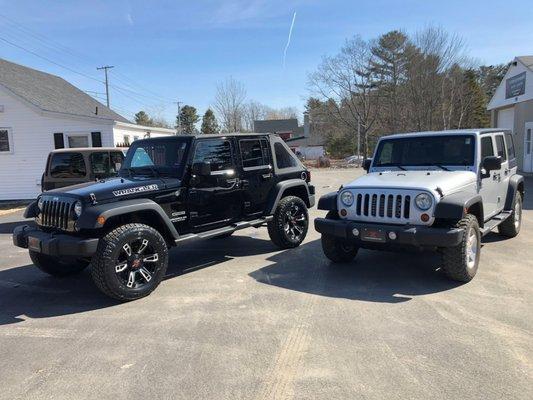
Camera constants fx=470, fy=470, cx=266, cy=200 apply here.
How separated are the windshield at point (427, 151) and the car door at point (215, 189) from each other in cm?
229

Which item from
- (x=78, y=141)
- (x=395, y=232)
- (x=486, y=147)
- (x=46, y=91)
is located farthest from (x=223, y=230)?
(x=46, y=91)

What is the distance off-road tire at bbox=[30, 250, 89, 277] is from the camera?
6.38m

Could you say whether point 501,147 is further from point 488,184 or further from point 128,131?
point 128,131

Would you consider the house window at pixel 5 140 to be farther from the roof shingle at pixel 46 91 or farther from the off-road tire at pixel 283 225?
the off-road tire at pixel 283 225

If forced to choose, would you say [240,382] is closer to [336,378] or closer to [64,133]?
[336,378]

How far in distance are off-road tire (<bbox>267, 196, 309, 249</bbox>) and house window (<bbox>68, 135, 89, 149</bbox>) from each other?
43.8 feet

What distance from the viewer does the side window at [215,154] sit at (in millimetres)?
6633

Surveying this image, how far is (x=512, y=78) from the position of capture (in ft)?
83.3

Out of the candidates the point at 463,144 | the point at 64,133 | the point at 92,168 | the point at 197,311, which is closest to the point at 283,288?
the point at 197,311

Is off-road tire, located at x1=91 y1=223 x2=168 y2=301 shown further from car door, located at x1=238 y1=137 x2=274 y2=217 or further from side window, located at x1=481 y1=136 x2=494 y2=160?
side window, located at x1=481 y1=136 x2=494 y2=160

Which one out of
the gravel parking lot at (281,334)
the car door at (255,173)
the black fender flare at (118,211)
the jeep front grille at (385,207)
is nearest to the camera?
the gravel parking lot at (281,334)

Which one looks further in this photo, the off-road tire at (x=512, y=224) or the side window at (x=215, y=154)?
the off-road tire at (x=512, y=224)

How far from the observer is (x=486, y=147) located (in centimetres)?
699

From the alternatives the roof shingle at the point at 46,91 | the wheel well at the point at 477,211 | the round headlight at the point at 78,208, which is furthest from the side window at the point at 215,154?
the roof shingle at the point at 46,91
